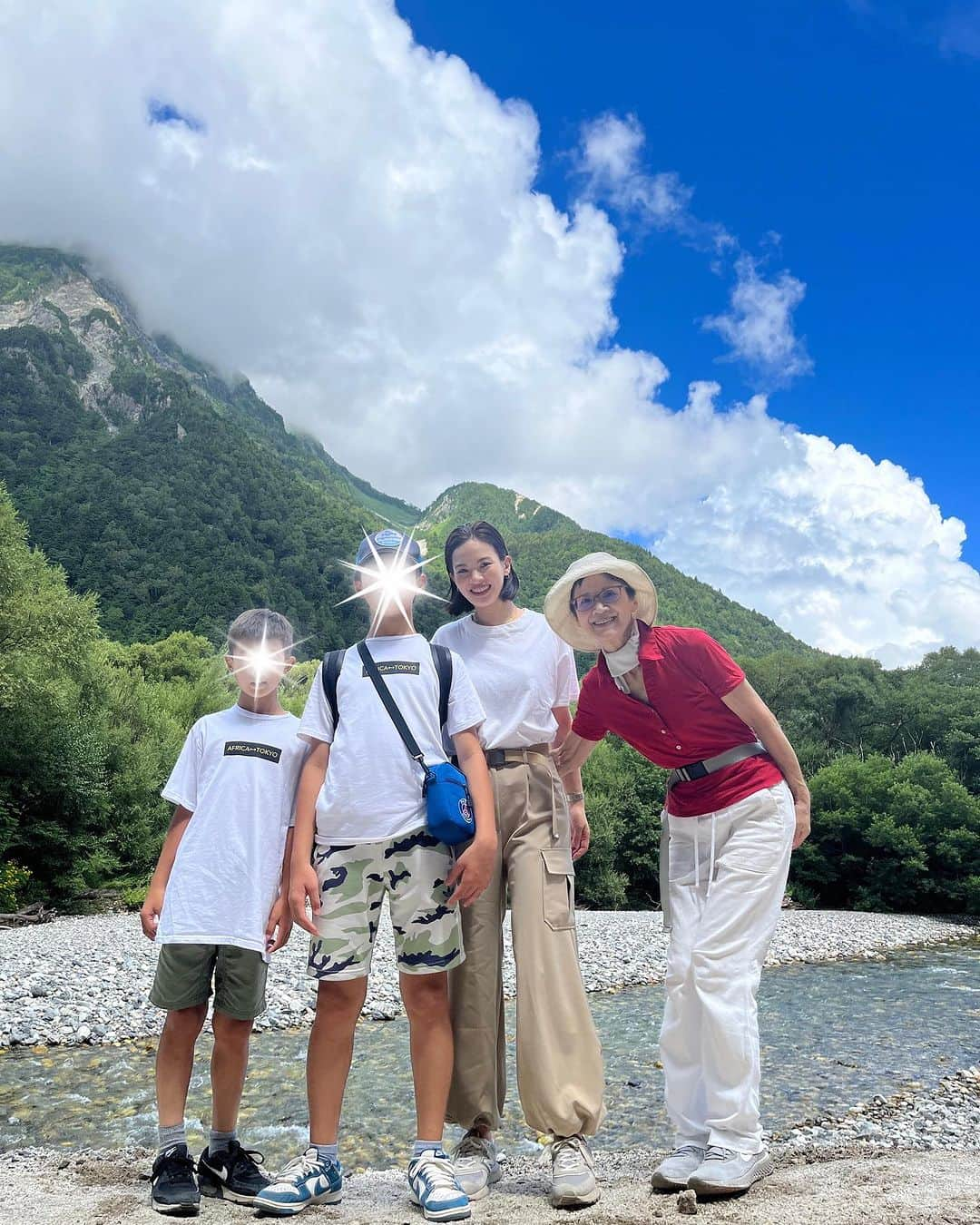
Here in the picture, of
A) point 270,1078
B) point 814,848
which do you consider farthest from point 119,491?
point 270,1078

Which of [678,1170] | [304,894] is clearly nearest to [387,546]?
[304,894]

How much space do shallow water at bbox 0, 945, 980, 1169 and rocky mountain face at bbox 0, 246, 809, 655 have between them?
40.6 meters

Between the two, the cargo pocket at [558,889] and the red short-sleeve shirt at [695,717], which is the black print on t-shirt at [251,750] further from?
the red short-sleeve shirt at [695,717]

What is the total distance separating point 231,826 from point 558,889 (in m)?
1.34

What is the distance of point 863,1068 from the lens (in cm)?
860

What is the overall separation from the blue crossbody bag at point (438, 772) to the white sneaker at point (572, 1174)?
118cm

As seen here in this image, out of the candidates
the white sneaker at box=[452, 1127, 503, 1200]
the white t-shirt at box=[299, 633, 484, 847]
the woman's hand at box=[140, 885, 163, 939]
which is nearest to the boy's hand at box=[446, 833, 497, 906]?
the white t-shirt at box=[299, 633, 484, 847]

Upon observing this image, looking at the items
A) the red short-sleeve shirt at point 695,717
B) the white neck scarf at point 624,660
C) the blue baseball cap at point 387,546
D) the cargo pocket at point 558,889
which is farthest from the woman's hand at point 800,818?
the blue baseball cap at point 387,546

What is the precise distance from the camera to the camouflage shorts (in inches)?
122

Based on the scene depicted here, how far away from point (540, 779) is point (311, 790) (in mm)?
972

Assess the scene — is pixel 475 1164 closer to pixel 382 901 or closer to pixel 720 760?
pixel 382 901

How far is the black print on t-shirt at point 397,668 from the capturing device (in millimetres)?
3381

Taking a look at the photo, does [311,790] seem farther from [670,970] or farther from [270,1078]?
[270,1078]

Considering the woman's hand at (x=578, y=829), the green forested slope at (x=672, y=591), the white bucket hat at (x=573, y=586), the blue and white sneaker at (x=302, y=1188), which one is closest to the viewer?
the blue and white sneaker at (x=302, y=1188)
